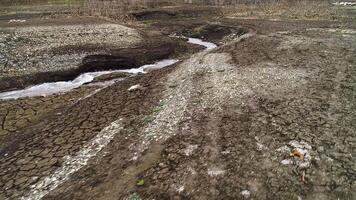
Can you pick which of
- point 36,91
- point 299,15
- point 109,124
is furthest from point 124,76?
point 299,15

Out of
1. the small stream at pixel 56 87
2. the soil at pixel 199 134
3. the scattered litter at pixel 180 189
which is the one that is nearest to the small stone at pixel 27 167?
the soil at pixel 199 134

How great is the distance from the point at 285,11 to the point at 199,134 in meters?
39.4

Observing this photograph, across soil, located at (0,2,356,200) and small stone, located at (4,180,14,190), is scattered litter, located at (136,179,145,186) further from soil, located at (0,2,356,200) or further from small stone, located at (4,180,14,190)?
small stone, located at (4,180,14,190)

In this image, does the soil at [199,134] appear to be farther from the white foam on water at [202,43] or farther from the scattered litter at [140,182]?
the white foam on water at [202,43]

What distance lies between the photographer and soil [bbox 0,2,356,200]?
10250mm

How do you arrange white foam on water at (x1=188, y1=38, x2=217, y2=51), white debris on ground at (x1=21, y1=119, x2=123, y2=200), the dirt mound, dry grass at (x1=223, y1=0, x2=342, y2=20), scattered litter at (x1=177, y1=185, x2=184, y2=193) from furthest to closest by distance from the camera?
the dirt mound, dry grass at (x1=223, y1=0, x2=342, y2=20), white foam on water at (x1=188, y1=38, x2=217, y2=51), white debris on ground at (x1=21, y1=119, x2=123, y2=200), scattered litter at (x1=177, y1=185, x2=184, y2=193)

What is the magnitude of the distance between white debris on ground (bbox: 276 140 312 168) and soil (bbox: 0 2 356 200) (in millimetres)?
32

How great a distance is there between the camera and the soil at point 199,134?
10250 millimetres

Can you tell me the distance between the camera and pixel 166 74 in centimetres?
2206

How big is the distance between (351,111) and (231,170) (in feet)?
20.6

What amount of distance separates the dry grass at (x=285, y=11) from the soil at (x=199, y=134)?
20.5m

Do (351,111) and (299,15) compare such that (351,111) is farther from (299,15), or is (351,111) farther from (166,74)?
(299,15)

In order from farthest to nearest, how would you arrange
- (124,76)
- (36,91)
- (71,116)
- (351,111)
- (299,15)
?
(299,15) → (124,76) → (36,91) → (71,116) → (351,111)

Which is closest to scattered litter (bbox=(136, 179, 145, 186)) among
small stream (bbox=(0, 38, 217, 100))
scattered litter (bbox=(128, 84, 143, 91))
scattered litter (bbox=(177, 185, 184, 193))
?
scattered litter (bbox=(177, 185, 184, 193))
